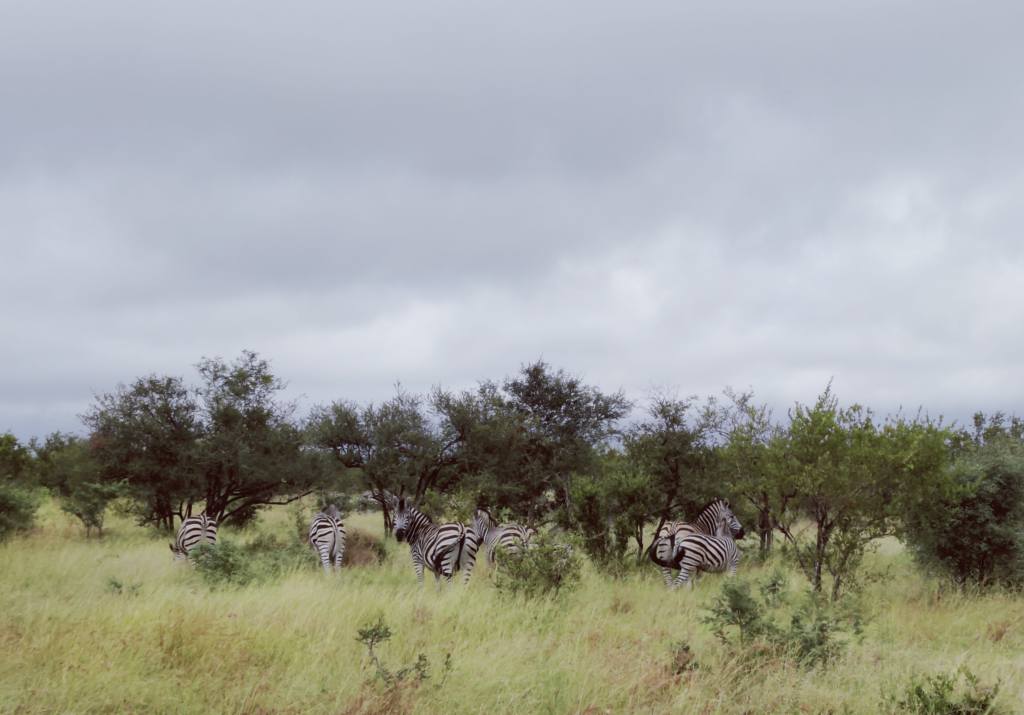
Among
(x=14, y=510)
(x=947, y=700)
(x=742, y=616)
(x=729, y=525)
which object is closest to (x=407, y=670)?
(x=742, y=616)

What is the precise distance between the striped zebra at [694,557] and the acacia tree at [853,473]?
2417 millimetres

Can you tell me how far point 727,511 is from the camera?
1914cm

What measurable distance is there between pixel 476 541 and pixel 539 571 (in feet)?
11.2

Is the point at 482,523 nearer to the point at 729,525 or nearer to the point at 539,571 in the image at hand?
the point at 539,571

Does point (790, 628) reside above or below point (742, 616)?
below

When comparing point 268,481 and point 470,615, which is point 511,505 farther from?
point 470,615

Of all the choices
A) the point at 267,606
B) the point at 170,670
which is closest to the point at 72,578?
the point at 267,606

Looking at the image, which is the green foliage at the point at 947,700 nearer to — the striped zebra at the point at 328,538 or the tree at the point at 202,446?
the striped zebra at the point at 328,538

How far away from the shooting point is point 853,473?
1307 cm

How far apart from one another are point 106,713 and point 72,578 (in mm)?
9471

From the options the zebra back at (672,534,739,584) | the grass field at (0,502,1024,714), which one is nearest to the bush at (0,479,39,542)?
the grass field at (0,502,1024,714)

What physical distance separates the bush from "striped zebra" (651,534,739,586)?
18.3 m

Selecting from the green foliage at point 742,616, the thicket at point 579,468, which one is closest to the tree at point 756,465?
the thicket at point 579,468

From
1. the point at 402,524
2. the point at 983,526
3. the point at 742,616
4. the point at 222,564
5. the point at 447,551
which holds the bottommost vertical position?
the point at 222,564
